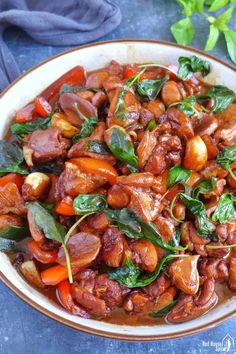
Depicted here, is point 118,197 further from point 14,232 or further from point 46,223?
point 14,232

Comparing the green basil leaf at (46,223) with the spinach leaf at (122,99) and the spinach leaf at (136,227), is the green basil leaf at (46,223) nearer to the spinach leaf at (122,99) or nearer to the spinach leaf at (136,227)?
the spinach leaf at (136,227)

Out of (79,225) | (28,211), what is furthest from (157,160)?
(28,211)

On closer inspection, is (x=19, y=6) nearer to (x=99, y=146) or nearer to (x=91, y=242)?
(x=99, y=146)

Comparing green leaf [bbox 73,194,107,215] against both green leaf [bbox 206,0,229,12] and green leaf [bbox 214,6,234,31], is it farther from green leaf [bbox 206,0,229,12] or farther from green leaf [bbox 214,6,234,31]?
green leaf [bbox 206,0,229,12]

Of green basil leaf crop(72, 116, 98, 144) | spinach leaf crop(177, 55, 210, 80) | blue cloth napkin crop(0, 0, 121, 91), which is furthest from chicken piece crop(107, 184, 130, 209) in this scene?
blue cloth napkin crop(0, 0, 121, 91)

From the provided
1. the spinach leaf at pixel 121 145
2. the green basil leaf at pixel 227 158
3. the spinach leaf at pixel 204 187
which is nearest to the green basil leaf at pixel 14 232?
the spinach leaf at pixel 121 145

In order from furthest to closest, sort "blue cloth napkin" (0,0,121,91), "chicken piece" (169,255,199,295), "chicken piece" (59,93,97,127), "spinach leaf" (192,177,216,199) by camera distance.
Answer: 1. "blue cloth napkin" (0,0,121,91)
2. "chicken piece" (59,93,97,127)
3. "spinach leaf" (192,177,216,199)
4. "chicken piece" (169,255,199,295)

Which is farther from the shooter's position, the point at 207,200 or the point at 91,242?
the point at 207,200
